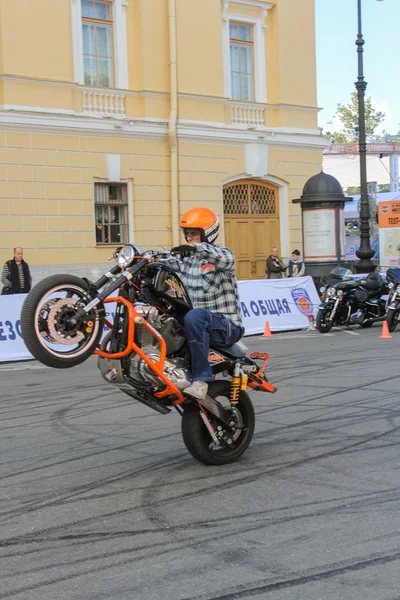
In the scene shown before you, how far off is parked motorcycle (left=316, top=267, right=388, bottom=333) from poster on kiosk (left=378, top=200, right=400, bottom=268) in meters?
7.07

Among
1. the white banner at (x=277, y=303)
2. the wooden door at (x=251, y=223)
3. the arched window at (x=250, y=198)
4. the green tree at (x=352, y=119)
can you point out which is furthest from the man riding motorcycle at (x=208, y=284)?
the green tree at (x=352, y=119)

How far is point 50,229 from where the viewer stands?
22.1m

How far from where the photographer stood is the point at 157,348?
603 centimetres

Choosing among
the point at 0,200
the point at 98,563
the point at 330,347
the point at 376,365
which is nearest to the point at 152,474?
the point at 98,563

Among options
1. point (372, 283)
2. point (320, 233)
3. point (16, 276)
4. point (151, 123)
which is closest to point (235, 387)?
point (372, 283)

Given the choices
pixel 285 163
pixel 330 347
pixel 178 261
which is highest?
pixel 285 163

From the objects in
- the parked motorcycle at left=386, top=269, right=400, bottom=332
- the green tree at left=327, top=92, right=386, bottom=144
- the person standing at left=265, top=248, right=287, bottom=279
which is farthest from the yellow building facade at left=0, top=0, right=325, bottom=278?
the green tree at left=327, top=92, right=386, bottom=144

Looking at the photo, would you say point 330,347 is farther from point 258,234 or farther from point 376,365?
point 258,234

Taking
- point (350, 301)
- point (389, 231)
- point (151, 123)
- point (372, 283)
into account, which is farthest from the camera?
point (389, 231)

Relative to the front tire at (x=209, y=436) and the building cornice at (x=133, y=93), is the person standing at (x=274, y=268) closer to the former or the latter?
the building cornice at (x=133, y=93)

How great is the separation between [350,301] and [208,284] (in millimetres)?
11770

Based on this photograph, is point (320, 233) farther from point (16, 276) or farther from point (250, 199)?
point (16, 276)

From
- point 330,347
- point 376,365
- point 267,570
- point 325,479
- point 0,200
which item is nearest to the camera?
point 267,570

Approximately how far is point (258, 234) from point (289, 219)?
1.10 m
